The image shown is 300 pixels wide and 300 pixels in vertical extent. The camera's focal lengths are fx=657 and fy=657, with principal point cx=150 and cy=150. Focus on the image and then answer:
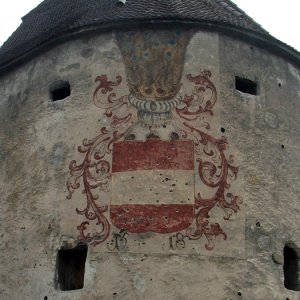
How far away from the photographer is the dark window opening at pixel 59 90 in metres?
10.5

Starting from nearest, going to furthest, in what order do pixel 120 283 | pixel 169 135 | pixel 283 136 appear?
pixel 120 283 → pixel 169 135 → pixel 283 136

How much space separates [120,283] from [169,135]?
225 cm

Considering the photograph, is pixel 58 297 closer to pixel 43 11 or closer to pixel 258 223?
pixel 258 223

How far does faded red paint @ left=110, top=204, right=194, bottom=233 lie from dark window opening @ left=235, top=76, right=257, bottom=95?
237cm

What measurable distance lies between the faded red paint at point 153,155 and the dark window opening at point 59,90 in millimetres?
1564

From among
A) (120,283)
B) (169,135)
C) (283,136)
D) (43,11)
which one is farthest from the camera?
(43,11)

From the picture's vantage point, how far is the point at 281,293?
919 cm

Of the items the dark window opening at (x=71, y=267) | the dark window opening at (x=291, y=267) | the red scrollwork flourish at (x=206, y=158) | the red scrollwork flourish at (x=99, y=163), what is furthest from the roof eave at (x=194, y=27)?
the dark window opening at (x=71, y=267)

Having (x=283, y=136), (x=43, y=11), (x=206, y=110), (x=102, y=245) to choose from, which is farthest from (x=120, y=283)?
(x=43, y=11)

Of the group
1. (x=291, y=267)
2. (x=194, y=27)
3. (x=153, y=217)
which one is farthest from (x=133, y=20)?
(x=291, y=267)

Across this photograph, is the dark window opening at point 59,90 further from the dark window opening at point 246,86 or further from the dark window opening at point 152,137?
the dark window opening at point 246,86

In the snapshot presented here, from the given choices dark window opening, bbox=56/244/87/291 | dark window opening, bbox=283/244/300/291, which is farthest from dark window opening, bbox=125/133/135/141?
dark window opening, bbox=283/244/300/291

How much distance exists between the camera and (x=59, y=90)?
10.7 metres

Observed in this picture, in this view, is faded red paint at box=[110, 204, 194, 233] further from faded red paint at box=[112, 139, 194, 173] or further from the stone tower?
faded red paint at box=[112, 139, 194, 173]
